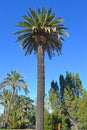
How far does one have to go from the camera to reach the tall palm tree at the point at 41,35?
3077cm

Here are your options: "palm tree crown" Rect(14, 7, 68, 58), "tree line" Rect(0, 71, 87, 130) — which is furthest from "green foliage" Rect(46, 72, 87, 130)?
"palm tree crown" Rect(14, 7, 68, 58)

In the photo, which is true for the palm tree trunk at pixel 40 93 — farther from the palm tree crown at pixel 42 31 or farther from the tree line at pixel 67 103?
the tree line at pixel 67 103

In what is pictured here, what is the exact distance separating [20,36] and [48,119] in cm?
1675

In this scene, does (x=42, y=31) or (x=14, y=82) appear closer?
(x=42, y=31)

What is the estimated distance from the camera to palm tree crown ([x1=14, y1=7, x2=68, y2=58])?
31.8 meters

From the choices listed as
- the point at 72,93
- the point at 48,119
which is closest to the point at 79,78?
the point at 72,93

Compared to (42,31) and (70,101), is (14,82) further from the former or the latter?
(42,31)

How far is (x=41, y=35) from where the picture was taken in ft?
105

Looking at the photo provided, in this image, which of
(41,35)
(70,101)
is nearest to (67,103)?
(70,101)

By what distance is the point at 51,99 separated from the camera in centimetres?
6116

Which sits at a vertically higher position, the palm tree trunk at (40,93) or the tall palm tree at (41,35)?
the tall palm tree at (41,35)

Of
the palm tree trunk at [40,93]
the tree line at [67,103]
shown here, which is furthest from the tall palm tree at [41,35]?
the tree line at [67,103]

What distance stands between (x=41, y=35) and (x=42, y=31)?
0.47 meters

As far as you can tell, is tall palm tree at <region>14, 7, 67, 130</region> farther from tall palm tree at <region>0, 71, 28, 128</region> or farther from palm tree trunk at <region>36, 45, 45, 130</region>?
tall palm tree at <region>0, 71, 28, 128</region>
